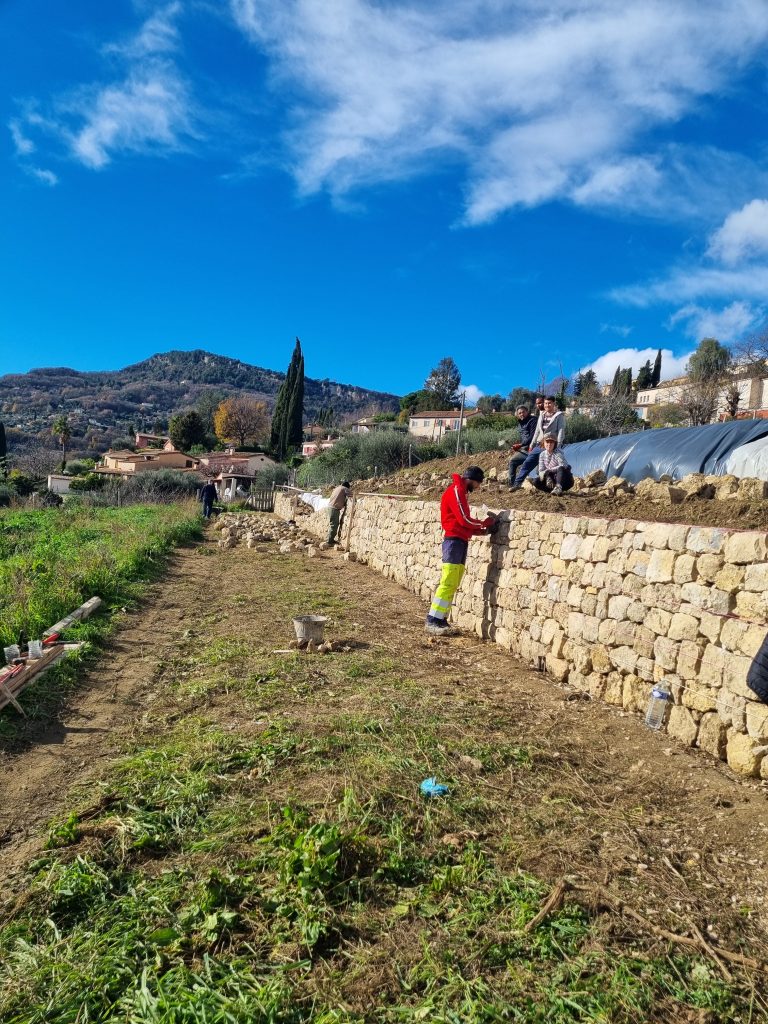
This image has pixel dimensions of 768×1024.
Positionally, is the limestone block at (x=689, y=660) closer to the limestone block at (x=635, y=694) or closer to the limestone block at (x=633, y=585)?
the limestone block at (x=635, y=694)

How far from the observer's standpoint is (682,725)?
448 centimetres

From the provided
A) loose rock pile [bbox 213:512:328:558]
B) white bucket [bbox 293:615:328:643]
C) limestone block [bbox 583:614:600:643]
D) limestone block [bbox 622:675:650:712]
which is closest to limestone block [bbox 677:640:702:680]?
limestone block [bbox 622:675:650:712]

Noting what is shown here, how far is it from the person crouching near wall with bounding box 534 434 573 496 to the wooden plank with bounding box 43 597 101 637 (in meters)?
6.57

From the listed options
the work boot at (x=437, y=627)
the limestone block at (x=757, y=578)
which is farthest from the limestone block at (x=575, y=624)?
the work boot at (x=437, y=627)

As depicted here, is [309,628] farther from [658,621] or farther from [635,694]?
[658,621]

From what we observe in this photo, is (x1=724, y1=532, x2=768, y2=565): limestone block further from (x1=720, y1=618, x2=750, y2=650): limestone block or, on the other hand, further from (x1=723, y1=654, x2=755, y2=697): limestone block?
(x1=723, y1=654, x2=755, y2=697): limestone block

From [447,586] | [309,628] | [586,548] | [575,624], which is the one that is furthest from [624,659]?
[309,628]

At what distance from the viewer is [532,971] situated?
2348 mm

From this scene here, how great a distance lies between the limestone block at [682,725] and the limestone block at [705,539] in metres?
1.21

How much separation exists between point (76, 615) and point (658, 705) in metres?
6.73

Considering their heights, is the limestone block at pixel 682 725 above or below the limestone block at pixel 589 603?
below

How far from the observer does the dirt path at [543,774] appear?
2994 mm

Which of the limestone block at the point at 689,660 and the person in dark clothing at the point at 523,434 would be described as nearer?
the limestone block at the point at 689,660

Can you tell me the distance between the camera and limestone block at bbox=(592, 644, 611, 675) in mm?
5453
